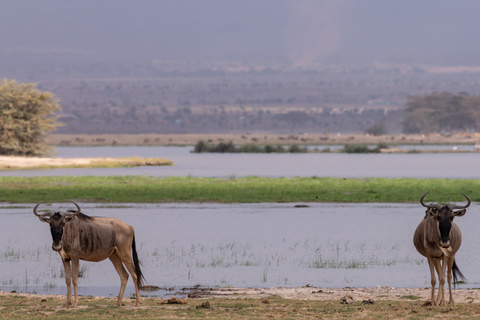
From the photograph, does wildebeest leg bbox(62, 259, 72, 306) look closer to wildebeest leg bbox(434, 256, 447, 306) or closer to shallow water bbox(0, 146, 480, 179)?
wildebeest leg bbox(434, 256, 447, 306)

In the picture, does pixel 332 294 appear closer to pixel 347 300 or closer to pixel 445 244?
pixel 347 300

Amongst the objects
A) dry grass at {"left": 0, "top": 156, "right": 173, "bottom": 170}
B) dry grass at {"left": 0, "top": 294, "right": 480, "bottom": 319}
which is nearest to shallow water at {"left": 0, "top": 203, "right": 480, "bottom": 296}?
dry grass at {"left": 0, "top": 294, "right": 480, "bottom": 319}

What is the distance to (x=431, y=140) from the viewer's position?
19638 cm

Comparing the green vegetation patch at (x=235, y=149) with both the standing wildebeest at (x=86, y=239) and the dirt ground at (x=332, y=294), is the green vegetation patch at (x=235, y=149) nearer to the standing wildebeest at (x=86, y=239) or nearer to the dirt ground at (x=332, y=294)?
the dirt ground at (x=332, y=294)

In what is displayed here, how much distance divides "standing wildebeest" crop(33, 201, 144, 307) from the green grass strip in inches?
1029

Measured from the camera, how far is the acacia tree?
255 ft

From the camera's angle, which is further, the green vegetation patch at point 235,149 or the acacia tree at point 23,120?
the green vegetation patch at point 235,149

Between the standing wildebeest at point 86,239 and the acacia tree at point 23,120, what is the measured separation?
64.0 meters

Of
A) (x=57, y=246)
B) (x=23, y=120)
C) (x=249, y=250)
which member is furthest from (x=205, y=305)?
(x=23, y=120)

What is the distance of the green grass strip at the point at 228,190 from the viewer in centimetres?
4266

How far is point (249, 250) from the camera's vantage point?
24.4 meters

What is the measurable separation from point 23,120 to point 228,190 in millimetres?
36231

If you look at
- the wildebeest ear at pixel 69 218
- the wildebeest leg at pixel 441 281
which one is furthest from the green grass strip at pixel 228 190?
the wildebeest ear at pixel 69 218

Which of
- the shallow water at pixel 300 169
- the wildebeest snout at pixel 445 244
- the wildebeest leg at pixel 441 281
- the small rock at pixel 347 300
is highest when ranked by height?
the shallow water at pixel 300 169
